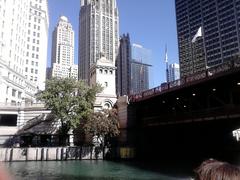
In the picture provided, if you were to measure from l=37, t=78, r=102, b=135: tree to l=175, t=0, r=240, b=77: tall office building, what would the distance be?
9918cm

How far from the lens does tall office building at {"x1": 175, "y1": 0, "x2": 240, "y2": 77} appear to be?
514 feet

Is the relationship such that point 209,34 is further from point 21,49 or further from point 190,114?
point 190,114

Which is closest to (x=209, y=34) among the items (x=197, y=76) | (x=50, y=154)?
(x=50, y=154)

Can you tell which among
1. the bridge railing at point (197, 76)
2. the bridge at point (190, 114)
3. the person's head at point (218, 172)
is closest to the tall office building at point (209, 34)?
the bridge at point (190, 114)

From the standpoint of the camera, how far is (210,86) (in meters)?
43.2

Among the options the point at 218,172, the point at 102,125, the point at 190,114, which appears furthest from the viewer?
the point at 102,125

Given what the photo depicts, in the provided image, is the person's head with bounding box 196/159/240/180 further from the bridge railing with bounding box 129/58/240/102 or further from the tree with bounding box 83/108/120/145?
the tree with bounding box 83/108/120/145

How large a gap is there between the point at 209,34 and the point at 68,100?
4969 inches

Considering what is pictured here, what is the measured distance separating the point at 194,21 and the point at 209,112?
147m

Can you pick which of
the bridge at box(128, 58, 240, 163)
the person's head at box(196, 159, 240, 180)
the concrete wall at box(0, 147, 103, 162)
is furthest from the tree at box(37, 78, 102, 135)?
the person's head at box(196, 159, 240, 180)

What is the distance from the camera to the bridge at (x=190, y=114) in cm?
4071

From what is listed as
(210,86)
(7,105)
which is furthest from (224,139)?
(7,105)

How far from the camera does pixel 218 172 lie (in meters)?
2.93

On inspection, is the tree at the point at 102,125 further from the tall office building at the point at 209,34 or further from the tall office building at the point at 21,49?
the tall office building at the point at 209,34
